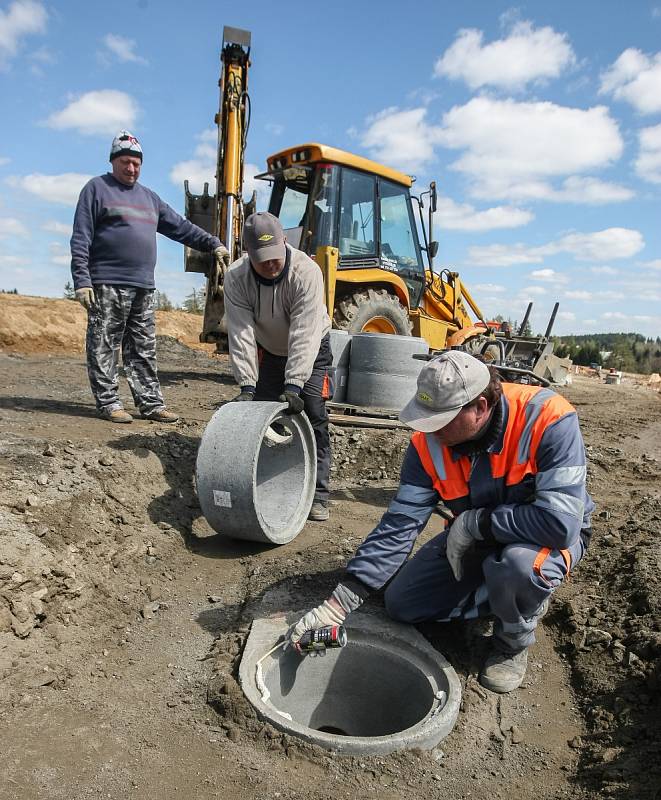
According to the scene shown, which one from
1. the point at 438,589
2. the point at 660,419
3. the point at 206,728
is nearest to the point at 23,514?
the point at 206,728

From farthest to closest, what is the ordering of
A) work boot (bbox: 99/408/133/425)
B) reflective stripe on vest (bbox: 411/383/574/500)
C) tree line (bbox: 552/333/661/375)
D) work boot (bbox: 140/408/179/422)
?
tree line (bbox: 552/333/661/375) → work boot (bbox: 140/408/179/422) → work boot (bbox: 99/408/133/425) → reflective stripe on vest (bbox: 411/383/574/500)

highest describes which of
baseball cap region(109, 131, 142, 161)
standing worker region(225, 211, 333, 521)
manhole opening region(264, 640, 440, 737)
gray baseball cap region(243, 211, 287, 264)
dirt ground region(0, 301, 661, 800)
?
baseball cap region(109, 131, 142, 161)

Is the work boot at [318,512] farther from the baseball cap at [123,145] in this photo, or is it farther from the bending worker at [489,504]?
the baseball cap at [123,145]

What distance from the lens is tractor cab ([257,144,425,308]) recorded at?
7285 mm

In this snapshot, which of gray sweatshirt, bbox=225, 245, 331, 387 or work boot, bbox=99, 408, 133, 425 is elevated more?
gray sweatshirt, bbox=225, 245, 331, 387

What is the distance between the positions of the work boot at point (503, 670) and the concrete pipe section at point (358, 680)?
0.56 feet

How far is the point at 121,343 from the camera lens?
4832mm

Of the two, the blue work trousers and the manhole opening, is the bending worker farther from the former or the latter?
the manhole opening

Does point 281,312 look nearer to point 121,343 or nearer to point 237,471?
point 237,471

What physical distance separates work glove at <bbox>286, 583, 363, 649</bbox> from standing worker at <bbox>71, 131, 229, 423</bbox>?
2662mm

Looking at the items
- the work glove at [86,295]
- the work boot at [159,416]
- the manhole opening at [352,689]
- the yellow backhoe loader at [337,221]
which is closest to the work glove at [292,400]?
the manhole opening at [352,689]

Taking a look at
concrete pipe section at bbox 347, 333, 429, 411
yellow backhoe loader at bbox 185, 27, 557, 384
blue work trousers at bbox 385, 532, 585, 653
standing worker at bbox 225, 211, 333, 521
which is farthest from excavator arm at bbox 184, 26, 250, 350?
blue work trousers at bbox 385, 532, 585, 653

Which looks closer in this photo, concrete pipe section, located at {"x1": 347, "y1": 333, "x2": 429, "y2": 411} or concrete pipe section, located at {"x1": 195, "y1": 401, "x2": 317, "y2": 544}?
concrete pipe section, located at {"x1": 195, "y1": 401, "x2": 317, "y2": 544}

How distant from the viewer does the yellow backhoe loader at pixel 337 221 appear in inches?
287
